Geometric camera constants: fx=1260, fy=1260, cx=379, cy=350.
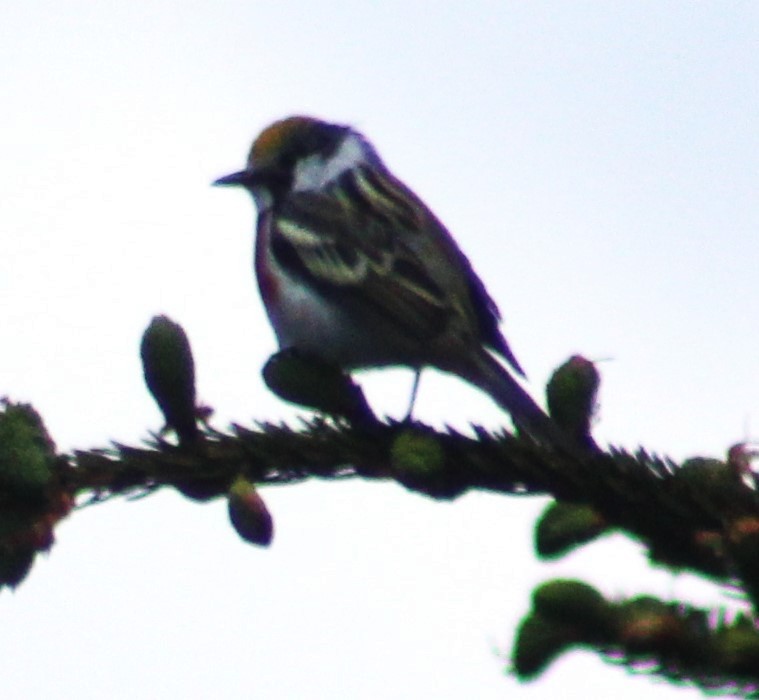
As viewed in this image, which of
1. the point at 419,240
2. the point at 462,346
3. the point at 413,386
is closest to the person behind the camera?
the point at 462,346

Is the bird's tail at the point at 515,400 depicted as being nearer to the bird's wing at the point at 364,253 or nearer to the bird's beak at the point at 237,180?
the bird's wing at the point at 364,253

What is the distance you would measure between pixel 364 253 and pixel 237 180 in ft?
2.85

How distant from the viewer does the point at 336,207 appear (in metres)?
4.48

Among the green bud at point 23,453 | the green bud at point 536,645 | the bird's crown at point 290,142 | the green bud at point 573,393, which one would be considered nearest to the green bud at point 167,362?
the green bud at point 23,453

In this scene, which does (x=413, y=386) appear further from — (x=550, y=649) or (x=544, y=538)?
(x=550, y=649)

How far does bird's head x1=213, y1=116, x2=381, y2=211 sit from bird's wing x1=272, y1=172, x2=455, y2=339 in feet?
0.71

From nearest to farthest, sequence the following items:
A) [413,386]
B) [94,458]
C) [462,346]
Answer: [94,458]
[462,346]
[413,386]

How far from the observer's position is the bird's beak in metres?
4.78

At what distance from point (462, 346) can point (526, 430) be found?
128 cm

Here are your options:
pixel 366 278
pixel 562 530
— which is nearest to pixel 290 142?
pixel 366 278

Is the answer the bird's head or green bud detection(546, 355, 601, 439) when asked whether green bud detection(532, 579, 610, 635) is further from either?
the bird's head

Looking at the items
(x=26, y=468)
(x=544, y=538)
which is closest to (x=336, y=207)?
(x=26, y=468)

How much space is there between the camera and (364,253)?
4.15m

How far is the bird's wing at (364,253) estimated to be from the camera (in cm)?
385
